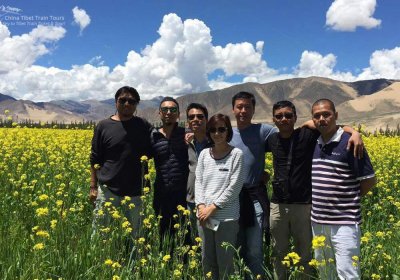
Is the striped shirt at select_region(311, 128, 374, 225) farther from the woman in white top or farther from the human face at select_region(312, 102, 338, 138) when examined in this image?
the woman in white top

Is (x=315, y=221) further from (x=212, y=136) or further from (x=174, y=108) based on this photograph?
(x=174, y=108)

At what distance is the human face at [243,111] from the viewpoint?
478cm

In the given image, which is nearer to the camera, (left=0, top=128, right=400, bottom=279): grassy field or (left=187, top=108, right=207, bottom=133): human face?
(left=0, top=128, right=400, bottom=279): grassy field

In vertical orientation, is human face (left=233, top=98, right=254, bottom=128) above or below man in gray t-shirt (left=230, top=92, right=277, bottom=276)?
above

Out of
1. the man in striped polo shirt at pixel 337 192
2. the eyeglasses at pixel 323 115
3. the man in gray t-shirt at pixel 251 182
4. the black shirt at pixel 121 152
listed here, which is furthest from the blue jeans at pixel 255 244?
the black shirt at pixel 121 152

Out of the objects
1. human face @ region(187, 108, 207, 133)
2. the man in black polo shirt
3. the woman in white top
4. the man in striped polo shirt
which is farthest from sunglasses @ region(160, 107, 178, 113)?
the man in striped polo shirt

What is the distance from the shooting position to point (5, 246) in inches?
159

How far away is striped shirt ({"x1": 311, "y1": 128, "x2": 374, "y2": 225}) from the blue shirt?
0.80 metres

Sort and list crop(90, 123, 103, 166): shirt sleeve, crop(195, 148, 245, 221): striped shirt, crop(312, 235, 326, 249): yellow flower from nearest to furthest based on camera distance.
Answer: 1. crop(312, 235, 326, 249): yellow flower
2. crop(195, 148, 245, 221): striped shirt
3. crop(90, 123, 103, 166): shirt sleeve

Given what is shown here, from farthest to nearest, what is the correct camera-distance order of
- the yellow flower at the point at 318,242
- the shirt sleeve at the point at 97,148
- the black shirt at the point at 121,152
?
1. the shirt sleeve at the point at 97,148
2. the black shirt at the point at 121,152
3. the yellow flower at the point at 318,242

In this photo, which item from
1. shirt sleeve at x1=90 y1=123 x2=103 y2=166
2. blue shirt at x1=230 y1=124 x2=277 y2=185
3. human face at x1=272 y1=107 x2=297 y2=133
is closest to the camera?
human face at x1=272 y1=107 x2=297 y2=133

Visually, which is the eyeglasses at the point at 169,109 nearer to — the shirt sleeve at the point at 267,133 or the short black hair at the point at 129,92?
the short black hair at the point at 129,92

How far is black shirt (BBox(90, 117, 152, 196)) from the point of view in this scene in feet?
16.4

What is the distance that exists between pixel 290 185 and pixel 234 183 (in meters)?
0.74
